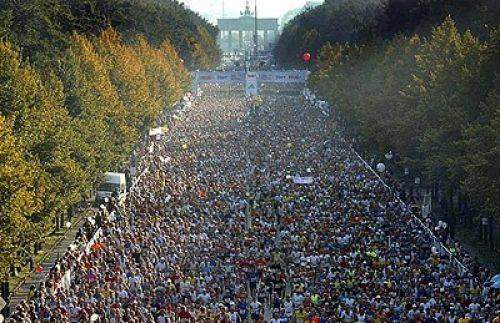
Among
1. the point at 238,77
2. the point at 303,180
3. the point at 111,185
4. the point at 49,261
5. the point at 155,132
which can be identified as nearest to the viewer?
the point at 49,261

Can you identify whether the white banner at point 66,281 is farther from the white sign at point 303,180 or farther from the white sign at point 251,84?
the white sign at point 251,84

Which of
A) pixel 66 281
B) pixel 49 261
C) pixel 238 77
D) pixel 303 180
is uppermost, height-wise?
pixel 66 281

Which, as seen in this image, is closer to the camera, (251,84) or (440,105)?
(440,105)

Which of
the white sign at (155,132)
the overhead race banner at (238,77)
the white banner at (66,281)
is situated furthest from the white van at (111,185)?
the overhead race banner at (238,77)

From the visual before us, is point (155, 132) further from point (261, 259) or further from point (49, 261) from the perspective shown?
point (261, 259)

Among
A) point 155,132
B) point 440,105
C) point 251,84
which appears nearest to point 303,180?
point 440,105

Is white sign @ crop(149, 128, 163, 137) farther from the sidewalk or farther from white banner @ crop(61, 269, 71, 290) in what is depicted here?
white banner @ crop(61, 269, 71, 290)

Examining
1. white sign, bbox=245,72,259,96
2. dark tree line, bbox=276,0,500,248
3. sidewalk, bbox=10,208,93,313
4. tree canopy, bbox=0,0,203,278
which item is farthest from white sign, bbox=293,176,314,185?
white sign, bbox=245,72,259,96
